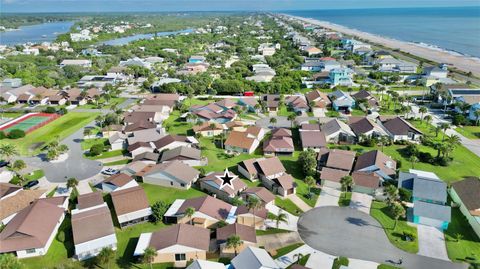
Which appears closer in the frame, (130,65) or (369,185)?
(369,185)

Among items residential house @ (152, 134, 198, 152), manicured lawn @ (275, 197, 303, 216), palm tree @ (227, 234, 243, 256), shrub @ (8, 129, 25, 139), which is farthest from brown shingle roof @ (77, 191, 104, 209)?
shrub @ (8, 129, 25, 139)

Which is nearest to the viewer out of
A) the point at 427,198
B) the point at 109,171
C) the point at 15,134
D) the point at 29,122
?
the point at 427,198

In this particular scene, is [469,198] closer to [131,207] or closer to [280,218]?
[280,218]

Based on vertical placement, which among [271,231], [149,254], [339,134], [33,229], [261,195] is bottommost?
[271,231]

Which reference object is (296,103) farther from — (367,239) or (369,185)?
(367,239)

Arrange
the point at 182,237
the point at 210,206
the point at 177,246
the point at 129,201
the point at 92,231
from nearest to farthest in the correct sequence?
1. the point at 177,246
2. the point at 182,237
3. the point at 92,231
4. the point at 210,206
5. the point at 129,201

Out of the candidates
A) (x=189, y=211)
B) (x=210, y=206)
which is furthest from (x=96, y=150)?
(x=210, y=206)

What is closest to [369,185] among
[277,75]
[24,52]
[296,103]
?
[296,103]
